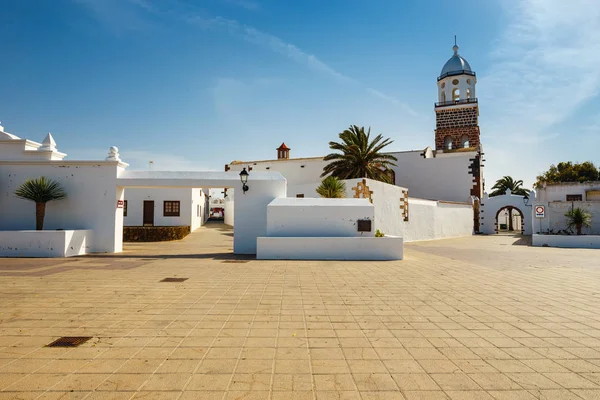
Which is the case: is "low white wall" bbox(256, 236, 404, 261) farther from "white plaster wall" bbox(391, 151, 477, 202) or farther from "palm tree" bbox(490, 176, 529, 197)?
"palm tree" bbox(490, 176, 529, 197)

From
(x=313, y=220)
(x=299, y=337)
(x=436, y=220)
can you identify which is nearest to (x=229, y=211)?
(x=436, y=220)

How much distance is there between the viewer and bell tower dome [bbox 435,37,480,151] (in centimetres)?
3416

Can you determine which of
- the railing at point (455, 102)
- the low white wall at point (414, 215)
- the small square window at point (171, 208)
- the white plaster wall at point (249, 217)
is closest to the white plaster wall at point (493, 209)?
the low white wall at point (414, 215)

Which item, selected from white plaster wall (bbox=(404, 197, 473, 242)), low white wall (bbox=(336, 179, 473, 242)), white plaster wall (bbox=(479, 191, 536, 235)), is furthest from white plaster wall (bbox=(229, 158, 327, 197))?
white plaster wall (bbox=(479, 191, 536, 235))

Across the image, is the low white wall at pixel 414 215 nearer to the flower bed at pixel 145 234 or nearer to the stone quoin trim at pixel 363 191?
the stone quoin trim at pixel 363 191

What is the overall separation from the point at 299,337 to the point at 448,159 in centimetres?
3221

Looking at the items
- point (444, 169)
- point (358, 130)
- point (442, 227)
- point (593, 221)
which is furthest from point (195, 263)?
point (444, 169)

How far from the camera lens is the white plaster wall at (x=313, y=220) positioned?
12805mm

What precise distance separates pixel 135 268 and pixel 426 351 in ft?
28.4

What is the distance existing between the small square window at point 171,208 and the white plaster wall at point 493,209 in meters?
27.0

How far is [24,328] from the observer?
467cm

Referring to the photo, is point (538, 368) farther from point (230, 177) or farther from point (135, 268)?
point (230, 177)

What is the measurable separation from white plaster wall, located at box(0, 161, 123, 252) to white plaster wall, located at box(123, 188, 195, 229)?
454 inches

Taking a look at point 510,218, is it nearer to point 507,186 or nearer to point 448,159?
point 507,186
